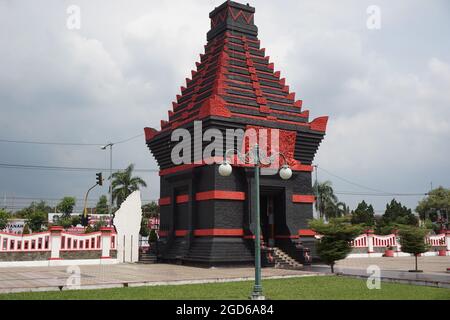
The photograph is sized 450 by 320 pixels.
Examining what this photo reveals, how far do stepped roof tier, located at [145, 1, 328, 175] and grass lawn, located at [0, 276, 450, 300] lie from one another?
11.4m

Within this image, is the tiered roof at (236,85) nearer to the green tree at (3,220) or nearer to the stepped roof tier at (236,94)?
the stepped roof tier at (236,94)

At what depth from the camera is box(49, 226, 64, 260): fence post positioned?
25.3 metres

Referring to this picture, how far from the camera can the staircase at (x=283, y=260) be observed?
928 inches

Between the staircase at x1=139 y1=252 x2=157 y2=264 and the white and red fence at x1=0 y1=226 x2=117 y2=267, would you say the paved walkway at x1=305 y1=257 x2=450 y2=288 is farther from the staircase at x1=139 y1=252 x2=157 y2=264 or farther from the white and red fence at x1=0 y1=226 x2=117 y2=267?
the white and red fence at x1=0 y1=226 x2=117 y2=267

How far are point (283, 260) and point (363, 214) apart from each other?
154 ft

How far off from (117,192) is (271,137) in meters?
34.6

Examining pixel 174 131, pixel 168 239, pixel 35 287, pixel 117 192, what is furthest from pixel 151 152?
pixel 117 192

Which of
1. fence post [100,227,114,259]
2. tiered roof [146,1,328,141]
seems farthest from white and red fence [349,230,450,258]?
fence post [100,227,114,259]

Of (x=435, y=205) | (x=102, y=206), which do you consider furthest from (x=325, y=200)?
(x=102, y=206)

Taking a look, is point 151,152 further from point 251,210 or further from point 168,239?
point 251,210

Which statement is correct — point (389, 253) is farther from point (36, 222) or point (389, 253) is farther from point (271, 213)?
point (36, 222)

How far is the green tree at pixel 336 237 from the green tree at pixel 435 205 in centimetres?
6055

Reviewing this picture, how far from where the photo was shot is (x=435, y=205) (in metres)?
74.9

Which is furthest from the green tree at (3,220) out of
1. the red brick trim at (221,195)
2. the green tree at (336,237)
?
the green tree at (336,237)
